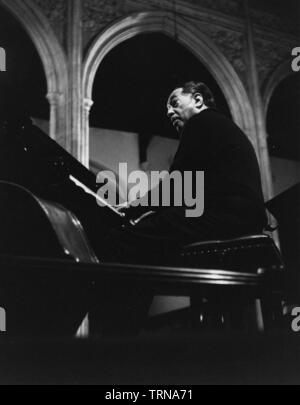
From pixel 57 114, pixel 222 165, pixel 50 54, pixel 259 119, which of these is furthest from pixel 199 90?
pixel 259 119

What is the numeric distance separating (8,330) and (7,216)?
1.47ft

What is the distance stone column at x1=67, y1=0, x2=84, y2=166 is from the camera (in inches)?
234

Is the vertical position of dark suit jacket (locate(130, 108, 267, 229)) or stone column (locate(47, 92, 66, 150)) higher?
stone column (locate(47, 92, 66, 150))

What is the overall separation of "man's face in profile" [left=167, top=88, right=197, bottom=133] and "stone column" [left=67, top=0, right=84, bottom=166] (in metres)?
3.11

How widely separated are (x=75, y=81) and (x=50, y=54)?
1.54 ft

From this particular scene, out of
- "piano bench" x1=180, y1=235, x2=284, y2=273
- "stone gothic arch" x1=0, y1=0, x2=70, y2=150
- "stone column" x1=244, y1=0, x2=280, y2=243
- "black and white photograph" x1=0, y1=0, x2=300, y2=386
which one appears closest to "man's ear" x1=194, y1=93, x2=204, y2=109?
"black and white photograph" x1=0, y1=0, x2=300, y2=386

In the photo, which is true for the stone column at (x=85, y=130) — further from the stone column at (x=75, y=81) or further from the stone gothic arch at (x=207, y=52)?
the stone gothic arch at (x=207, y=52)

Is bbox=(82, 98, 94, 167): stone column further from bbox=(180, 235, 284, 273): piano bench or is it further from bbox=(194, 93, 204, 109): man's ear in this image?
bbox=(180, 235, 284, 273): piano bench

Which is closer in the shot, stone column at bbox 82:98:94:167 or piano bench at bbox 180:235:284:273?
piano bench at bbox 180:235:284:273

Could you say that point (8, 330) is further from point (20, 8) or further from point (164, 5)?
point (164, 5)

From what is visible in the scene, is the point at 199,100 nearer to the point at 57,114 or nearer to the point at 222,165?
the point at 222,165

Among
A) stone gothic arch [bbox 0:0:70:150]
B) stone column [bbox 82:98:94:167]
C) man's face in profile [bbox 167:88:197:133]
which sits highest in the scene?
stone gothic arch [bbox 0:0:70:150]

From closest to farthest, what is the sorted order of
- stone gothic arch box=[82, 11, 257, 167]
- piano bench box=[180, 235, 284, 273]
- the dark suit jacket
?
piano bench box=[180, 235, 284, 273] < the dark suit jacket < stone gothic arch box=[82, 11, 257, 167]
